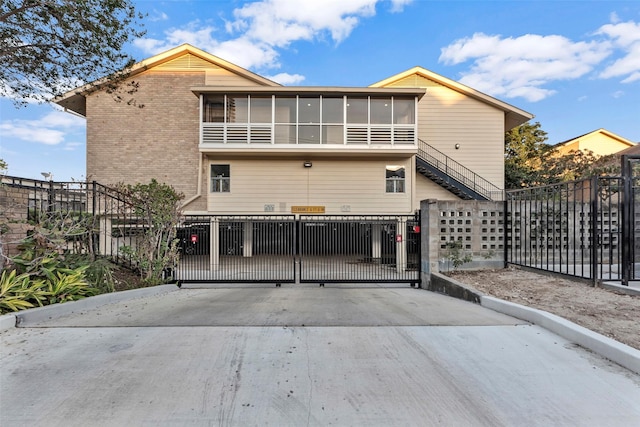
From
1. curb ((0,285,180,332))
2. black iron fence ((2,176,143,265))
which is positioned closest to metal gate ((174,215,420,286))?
black iron fence ((2,176,143,265))

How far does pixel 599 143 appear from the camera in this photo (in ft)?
102

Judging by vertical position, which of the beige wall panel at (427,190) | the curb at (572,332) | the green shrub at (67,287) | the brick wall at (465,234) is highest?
the beige wall panel at (427,190)

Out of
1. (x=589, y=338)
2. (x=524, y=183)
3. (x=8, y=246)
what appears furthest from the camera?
(x=524, y=183)

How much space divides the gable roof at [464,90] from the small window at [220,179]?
946 cm

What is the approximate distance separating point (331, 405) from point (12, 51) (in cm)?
1119

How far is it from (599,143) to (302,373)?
39.2 m

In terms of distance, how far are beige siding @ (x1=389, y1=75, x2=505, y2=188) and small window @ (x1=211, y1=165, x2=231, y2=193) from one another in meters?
10.2

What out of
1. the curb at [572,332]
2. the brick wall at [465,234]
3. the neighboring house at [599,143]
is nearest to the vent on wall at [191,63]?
the brick wall at [465,234]

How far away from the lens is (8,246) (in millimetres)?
5492

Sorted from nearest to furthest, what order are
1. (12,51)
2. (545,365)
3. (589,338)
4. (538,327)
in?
(545,365)
(589,338)
(538,327)
(12,51)

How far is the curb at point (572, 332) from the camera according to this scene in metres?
3.32

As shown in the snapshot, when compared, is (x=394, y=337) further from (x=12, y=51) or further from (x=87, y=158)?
(x=87, y=158)

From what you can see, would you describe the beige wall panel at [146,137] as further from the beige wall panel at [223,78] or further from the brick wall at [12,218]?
the brick wall at [12,218]

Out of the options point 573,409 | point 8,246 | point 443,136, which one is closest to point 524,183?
point 443,136
